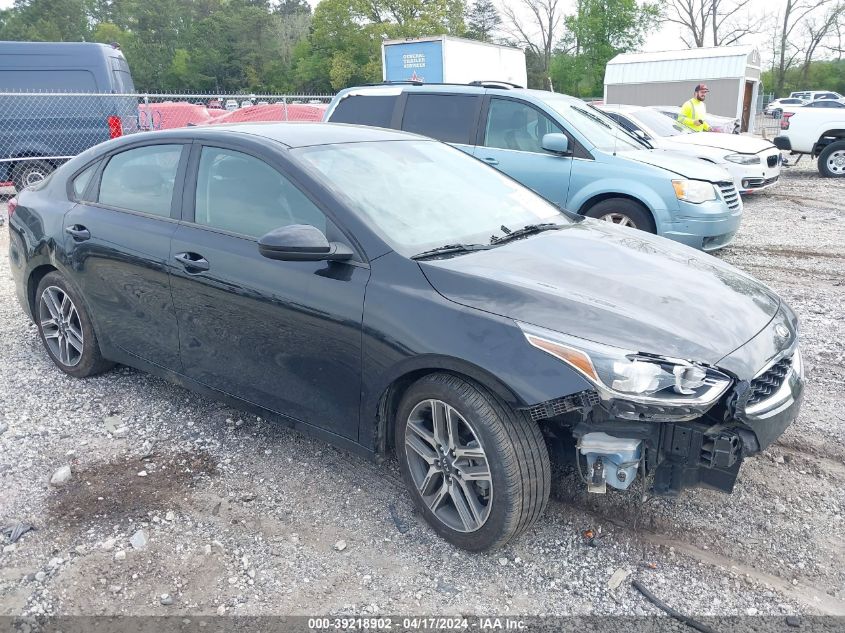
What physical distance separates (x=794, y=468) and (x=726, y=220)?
4023mm

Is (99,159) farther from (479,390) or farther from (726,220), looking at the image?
(726,220)

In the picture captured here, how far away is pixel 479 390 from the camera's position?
262 cm

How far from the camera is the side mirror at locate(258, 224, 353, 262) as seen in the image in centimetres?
285

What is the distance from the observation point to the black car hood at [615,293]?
2574 millimetres

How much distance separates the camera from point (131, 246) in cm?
379

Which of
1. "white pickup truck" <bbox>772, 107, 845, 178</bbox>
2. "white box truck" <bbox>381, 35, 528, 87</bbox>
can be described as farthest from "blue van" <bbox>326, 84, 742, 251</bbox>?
"white box truck" <bbox>381, 35, 528, 87</bbox>

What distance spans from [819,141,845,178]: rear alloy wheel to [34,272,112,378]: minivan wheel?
15.3 metres

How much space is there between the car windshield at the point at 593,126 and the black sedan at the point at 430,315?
3.52m

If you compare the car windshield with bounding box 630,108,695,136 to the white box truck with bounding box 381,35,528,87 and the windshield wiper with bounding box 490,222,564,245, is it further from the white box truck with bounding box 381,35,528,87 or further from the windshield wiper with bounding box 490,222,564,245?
the windshield wiper with bounding box 490,222,564,245

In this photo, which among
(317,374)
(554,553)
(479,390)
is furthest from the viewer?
(317,374)

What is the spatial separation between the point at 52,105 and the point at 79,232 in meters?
9.01

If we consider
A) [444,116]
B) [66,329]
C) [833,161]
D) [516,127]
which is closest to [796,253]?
[516,127]

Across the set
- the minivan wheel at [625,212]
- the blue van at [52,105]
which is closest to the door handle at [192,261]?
the minivan wheel at [625,212]

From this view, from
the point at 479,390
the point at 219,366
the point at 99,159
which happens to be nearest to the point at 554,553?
the point at 479,390
